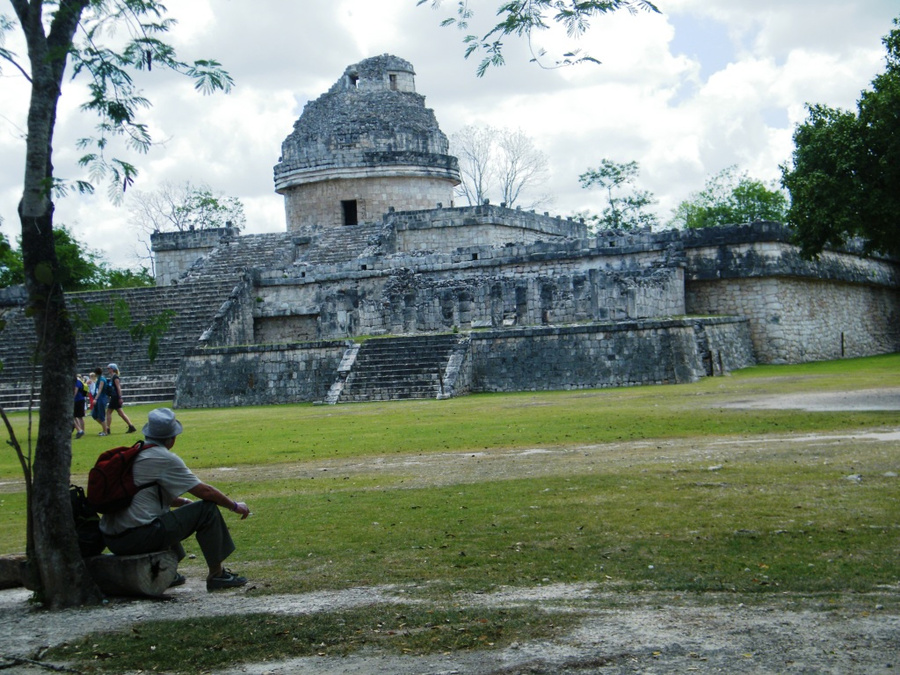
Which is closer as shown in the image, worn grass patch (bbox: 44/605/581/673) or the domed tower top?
worn grass patch (bbox: 44/605/581/673)

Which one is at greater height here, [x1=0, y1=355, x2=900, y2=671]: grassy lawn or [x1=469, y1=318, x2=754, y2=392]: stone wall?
[x1=469, y1=318, x2=754, y2=392]: stone wall

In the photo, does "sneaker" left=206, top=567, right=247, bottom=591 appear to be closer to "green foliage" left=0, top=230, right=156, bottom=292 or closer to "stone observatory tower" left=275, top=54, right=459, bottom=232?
"green foliage" left=0, top=230, right=156, bottom=292

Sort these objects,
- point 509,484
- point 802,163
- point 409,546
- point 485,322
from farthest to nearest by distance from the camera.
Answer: point 485,322 < point 802,163 < point 509,484 < point 409,546

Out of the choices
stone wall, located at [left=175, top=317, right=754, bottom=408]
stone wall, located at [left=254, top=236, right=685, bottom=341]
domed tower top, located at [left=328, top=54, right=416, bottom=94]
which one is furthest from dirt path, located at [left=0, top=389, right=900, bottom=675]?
domed tower top, located at [left=328, top=54, right=416, bottom=94]

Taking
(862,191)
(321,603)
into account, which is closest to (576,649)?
(321,603)

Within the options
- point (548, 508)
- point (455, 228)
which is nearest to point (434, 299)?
point (455, 228)

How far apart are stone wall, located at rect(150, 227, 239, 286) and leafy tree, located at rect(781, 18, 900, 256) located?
21527mm

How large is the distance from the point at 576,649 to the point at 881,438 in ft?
24.4

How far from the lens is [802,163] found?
57.9 ft

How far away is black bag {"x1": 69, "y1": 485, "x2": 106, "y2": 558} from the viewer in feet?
20.7

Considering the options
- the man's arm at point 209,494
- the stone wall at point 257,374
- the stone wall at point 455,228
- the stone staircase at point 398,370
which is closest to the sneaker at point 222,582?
the man's arm at point 209,494

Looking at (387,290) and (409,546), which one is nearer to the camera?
(409,546)

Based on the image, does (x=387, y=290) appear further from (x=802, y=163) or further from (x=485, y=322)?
(x=802, y=163)

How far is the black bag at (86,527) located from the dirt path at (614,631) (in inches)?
14.5
